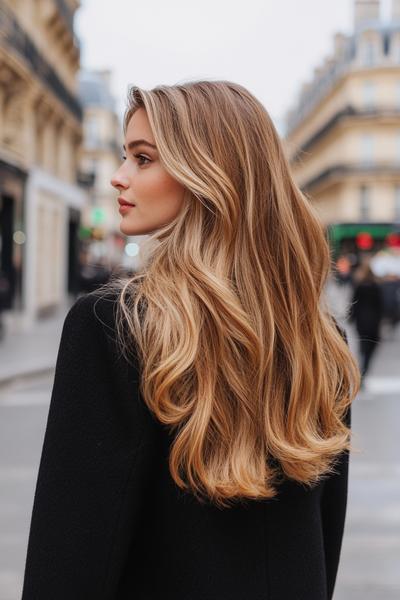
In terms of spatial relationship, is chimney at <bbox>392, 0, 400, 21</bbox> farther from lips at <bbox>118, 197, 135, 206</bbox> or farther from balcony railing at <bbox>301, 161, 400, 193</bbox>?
lips at <bbox>118, 197, 135, 206</bbox>

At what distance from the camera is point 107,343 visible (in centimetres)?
149

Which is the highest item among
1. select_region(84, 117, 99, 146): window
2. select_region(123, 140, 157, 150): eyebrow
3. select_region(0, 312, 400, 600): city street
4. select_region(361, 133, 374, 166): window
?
select_region(84, 117, 99, 146): window

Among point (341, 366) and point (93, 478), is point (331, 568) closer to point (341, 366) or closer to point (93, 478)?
point (341, 366)

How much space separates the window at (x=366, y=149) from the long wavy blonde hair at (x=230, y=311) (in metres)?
62.9

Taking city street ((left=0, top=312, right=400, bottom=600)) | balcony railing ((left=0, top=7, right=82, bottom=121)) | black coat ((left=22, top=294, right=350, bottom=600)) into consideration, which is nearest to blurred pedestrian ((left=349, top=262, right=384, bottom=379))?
city street ((left=0, top=312, right=400, bottom=600))

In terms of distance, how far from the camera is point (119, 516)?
147 centimetres

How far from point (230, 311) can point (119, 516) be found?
368 mm

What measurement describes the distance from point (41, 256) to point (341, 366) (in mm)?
27078

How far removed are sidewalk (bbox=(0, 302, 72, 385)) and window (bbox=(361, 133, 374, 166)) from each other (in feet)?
138

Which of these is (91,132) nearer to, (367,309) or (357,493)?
(367,309)

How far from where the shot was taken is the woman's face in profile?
1.64 metres

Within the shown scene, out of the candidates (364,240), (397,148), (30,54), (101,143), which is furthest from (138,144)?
(101,143)

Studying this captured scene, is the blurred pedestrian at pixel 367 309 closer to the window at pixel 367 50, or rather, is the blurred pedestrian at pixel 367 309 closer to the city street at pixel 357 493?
the city street at pixel 357 493

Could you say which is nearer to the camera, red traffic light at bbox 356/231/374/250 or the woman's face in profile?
the woman's face in profile
